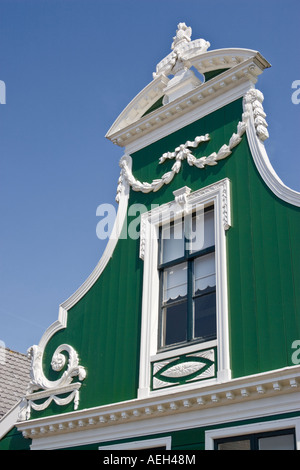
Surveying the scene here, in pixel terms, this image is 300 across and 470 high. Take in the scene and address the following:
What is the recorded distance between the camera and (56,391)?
11.3 m

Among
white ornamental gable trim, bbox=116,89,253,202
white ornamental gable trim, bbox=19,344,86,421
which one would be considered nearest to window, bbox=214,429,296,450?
white ornamental gable trim, bbox=19,344,86,421

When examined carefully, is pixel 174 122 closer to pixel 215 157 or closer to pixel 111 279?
pixel 215 157

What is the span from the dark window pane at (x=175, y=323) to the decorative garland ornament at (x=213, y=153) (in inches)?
97.0

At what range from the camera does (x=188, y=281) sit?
33.6 ft

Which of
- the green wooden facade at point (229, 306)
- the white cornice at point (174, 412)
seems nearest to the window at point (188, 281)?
the green wooden facade at point (229, 306)

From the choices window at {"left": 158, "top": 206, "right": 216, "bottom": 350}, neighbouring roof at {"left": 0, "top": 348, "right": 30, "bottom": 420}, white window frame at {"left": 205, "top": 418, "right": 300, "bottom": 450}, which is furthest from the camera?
neighbouring roof at {"left": 0, "top": 348, "right": 30, "bottom": 420}

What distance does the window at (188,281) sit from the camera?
9.75 meters

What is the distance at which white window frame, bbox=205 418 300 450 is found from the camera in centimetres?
778

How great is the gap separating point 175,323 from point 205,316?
2.32ft

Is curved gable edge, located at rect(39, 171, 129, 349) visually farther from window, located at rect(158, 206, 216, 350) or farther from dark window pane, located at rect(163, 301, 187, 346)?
dark window pane, located at rect(163, 301, 187, 346)

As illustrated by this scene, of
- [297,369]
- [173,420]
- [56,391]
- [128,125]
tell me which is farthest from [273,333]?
[128,125]

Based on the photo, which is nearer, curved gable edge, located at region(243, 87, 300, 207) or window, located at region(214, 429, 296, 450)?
window, located at region(214, 429, 296, 450)

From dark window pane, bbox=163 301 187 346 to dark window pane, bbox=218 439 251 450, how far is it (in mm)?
1856

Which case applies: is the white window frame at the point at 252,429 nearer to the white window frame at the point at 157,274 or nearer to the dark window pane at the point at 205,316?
the white window frame at the point at 157,274
